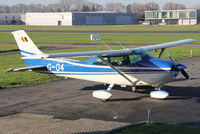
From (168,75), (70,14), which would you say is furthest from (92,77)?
(70,14)

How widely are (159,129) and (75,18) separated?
136 meters

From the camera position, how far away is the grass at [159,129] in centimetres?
979

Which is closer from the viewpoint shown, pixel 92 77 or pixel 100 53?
pixel 100 53

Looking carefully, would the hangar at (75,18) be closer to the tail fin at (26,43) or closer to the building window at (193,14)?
the building window at (193,14)

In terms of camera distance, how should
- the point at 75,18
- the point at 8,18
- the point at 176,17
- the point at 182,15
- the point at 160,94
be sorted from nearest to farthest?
1. the point at 160,94
2. the point at 182,15
3. the point at 176,17
4. the point at 75,18
5. the point at 8,18

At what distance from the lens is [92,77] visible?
1554 cm

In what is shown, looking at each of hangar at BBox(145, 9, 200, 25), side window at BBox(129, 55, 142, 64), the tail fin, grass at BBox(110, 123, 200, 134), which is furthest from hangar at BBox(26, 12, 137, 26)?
grass at BBox(110, 123, 200, 134)

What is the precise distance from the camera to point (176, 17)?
5546 inches

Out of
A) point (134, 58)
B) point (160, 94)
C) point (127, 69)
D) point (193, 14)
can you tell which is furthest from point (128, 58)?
point (193, 14)

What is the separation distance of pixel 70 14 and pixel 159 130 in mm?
133635

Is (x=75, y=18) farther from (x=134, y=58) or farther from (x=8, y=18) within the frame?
(x=134, y=58)

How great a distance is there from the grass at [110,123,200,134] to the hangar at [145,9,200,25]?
125 metres

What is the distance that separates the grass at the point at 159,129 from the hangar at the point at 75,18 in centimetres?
13208

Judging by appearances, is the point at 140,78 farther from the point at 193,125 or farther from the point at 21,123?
the point at 21,123
